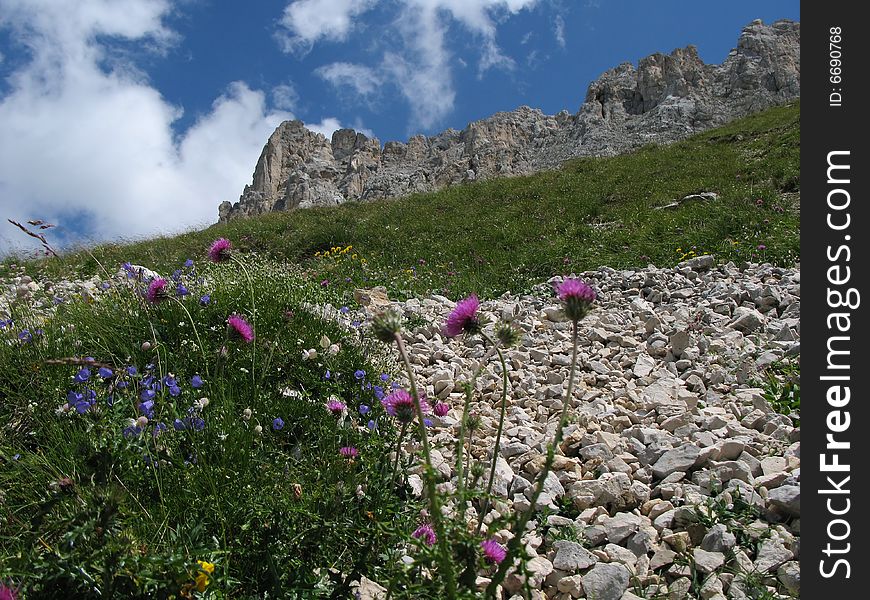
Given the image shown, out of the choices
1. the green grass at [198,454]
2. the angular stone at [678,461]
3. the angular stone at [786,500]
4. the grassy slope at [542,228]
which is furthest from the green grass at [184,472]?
the grassy slope at [542,228]

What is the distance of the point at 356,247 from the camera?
12117 mm

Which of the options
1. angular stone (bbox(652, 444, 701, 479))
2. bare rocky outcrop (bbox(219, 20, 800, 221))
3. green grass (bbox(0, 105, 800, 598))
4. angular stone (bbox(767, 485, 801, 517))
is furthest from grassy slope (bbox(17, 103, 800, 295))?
bare rocky outcrop (bbox(219, 20, 800, 221))

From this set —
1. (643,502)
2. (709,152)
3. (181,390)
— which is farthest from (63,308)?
(709,152)

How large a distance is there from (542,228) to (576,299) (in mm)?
10847

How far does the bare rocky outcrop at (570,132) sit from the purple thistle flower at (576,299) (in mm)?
42227

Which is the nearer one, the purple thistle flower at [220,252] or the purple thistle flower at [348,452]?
the purple thistle flower at [348,452]

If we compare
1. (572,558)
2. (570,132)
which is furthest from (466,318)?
(570,132)

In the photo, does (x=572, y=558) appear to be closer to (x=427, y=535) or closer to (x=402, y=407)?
(x=427, y=535)

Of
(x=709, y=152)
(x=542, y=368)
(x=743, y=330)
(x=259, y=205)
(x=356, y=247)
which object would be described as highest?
(x=259, y=205)

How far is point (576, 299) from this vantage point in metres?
1.66

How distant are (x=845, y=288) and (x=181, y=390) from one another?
3536 mm

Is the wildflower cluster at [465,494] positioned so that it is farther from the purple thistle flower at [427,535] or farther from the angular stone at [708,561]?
the angular stone at [708,561]

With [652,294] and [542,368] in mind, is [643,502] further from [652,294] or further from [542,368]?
[652,294]

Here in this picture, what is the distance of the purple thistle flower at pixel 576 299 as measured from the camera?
5.32 ft
